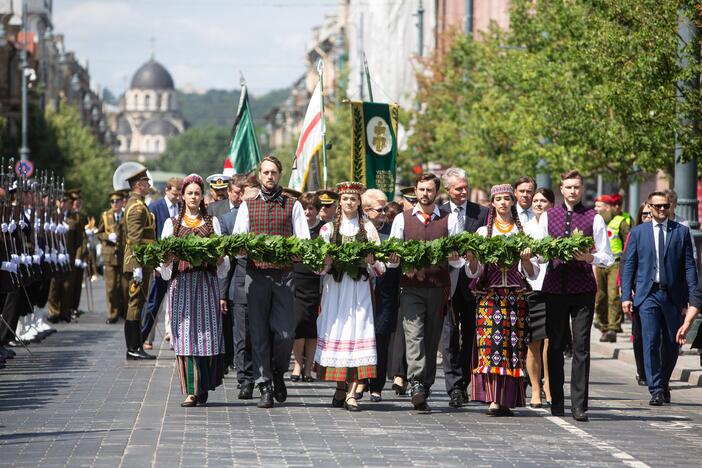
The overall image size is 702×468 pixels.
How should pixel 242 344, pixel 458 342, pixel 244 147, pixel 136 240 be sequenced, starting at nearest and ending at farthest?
pixel 458 342
pixel 242 344
pixel 136 240
pixel 244 147

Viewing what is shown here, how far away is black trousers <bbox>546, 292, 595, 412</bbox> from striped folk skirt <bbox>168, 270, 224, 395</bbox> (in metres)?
2.57

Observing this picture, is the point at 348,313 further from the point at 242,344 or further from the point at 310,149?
the point at 310,149

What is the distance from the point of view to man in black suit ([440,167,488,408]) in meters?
13.0

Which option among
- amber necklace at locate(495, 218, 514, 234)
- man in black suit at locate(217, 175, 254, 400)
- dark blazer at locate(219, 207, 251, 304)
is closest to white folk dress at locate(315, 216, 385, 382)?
man in black suit at locate(217, 175, 254, 400)

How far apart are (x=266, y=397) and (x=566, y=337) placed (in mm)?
2355

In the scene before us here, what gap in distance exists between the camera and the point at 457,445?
1046 centimetres

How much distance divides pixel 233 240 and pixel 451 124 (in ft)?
91.4

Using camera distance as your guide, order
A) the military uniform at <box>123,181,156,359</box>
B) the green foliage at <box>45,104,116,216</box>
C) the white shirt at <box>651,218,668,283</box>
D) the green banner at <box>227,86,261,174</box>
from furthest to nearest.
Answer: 1. the green foliage at <box>45,104,116,216</box>
2. the green banner at <box>227,86,261,174</box>
3. the military uniform at <box>123,181,156,359</box>
4. the white shirt at <box>651,218,668,283</box>

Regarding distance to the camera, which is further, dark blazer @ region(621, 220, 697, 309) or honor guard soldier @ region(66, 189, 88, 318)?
honor guard soldier @ region(66, 189, 88, 318)

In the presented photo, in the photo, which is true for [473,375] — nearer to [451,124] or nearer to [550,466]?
[550,466]

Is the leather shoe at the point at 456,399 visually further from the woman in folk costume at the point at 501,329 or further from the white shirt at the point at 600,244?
the white shirt at the point at 600,244

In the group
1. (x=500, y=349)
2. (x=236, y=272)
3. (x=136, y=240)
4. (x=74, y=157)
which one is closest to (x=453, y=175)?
(x=500, y=349)

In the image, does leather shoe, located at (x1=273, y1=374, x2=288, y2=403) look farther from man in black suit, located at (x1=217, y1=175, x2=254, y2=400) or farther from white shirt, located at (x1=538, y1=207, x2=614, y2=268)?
white shirt, located at (x1=538, y1=207, x2=614, y2=268)

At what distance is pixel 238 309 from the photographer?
46.1 ft
